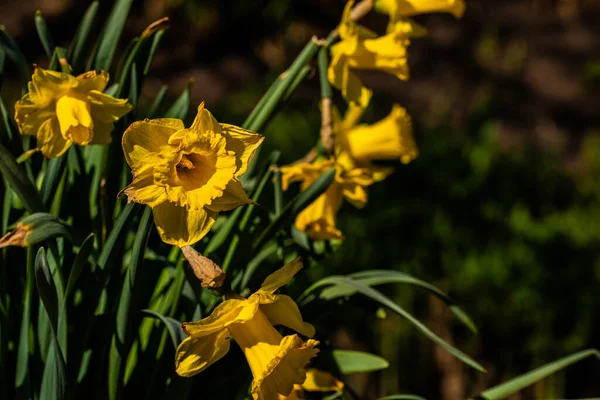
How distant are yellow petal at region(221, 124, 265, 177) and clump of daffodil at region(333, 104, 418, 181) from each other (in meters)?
0.44

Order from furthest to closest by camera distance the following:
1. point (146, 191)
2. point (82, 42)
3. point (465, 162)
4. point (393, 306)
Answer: point (465, 162), point (82, 42), point (393, 306), point (146, 191)

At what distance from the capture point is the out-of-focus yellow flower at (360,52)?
1.29 metres

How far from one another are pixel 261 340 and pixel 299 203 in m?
0.25

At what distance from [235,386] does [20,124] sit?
49cm

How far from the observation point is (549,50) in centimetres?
479

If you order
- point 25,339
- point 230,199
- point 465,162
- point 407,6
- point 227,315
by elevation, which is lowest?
point 465,162

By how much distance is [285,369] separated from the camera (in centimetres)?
101

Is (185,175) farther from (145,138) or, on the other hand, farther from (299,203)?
(299,203)

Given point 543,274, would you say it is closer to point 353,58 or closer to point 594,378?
point 594,378

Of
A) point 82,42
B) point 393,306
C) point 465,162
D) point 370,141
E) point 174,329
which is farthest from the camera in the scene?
point 465,162

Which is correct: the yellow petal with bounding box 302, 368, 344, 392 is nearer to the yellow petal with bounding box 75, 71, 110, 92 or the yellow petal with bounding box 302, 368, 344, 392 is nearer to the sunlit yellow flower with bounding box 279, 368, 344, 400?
the sunlit yellow flower with bounding box 279, 368, 344, 400

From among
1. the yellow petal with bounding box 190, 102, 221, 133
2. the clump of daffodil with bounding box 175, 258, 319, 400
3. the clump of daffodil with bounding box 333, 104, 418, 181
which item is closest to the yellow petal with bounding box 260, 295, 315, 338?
the clump of daffodil with bounding box 175, 258, 319, 400

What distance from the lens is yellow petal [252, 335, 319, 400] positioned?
0.98 metres

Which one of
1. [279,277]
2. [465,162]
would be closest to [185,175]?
[279,277]
